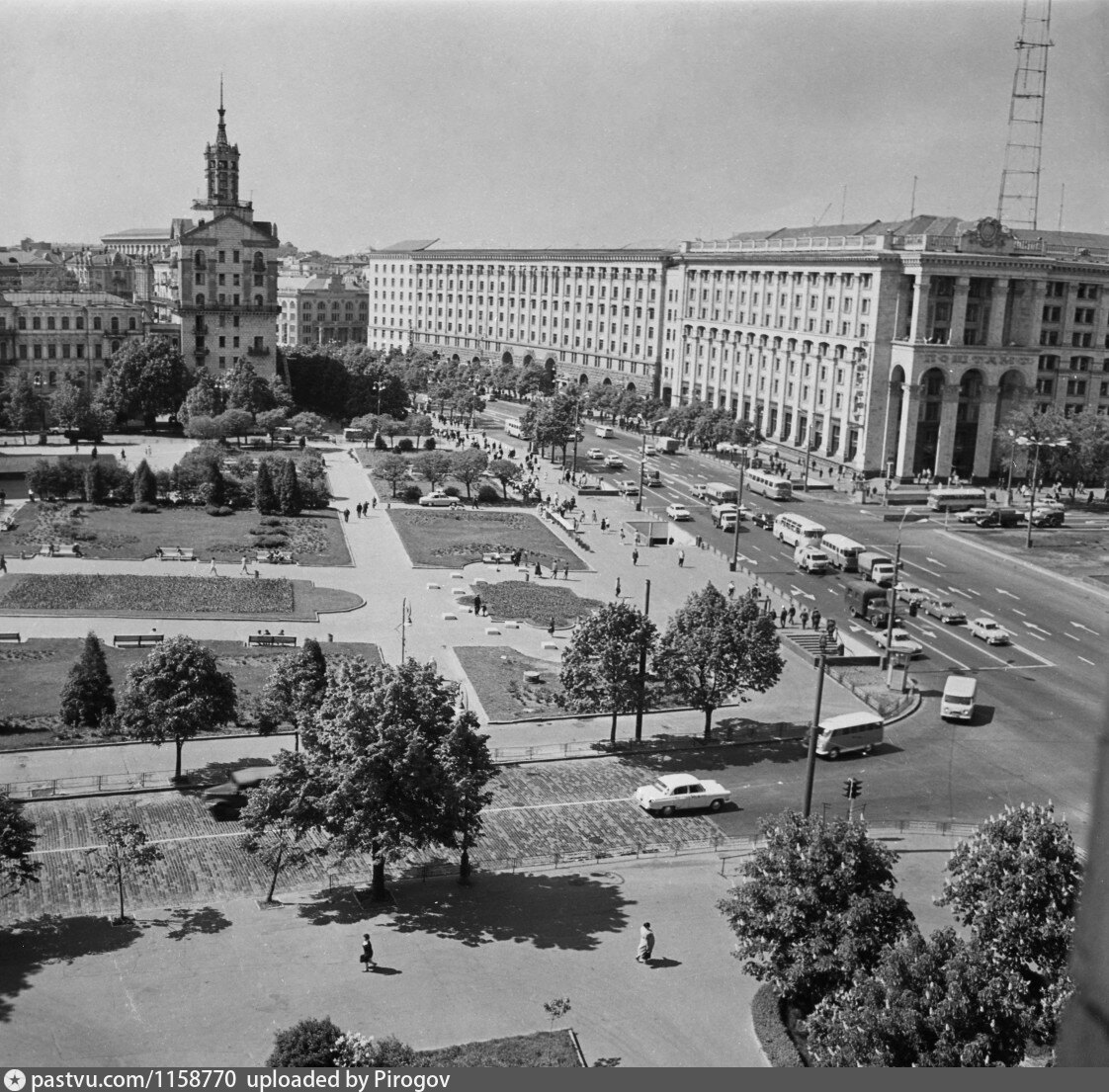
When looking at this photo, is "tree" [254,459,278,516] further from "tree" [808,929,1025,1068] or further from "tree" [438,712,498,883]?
"tree" [808,929,1025,1068]

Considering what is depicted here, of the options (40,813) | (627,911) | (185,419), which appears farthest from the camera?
(185,419)

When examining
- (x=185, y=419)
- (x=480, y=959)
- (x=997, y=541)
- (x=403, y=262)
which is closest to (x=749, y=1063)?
(x=480, y=959)

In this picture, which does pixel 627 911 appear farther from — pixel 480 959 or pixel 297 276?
pixel 297 276

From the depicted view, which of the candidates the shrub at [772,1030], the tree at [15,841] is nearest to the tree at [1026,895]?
the shrub at [772,1030]

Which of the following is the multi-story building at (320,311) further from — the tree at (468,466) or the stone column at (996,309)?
the stone column at (996,309)

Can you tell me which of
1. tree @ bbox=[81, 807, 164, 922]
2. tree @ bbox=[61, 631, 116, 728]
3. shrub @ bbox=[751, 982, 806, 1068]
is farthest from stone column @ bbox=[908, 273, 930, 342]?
tree @ bbox=[81, 807, 164, 922]

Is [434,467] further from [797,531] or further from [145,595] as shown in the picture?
[145,595]
